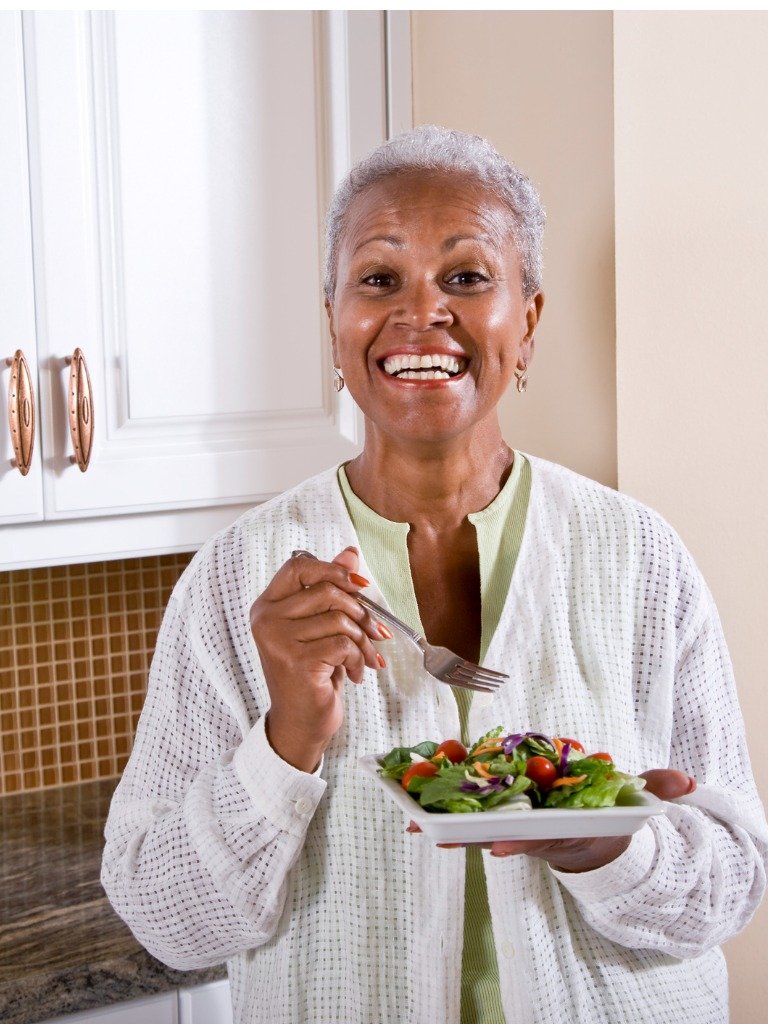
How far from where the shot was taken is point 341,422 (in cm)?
167

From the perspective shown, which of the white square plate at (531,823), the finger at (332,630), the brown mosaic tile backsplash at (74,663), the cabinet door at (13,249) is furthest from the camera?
the brown mosaic tile backsplash at (74,663)

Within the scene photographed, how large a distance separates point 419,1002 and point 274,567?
1.31 ft

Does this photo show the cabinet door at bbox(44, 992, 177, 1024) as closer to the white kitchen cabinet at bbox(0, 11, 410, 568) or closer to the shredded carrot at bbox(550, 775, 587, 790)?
the white kitchen cabinet at bbox(0, 11, 410, 568)

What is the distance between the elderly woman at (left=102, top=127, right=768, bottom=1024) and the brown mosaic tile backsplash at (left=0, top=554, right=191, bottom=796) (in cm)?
82

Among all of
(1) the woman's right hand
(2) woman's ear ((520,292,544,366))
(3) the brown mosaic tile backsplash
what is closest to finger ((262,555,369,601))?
(1) the woman's right hand

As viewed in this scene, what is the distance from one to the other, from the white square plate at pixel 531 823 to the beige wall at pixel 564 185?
2.25ft

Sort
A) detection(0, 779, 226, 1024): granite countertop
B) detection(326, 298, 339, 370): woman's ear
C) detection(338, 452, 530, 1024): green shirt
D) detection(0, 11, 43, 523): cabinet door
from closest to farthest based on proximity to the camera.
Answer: detection(338, 452, 530, 1024): green shirt
detection(326, 298, 339, 370): woman's ear
detection(0, 779, 226, 1024): granite countertop
detection(0, 11, 43, 523): cabinet door

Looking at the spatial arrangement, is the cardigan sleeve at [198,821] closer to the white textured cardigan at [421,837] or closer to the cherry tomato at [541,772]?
the white textured cardigan at [421,837]

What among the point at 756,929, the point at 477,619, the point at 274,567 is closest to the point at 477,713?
the point at 477,619

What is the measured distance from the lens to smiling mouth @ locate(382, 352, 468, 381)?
3.32 feet

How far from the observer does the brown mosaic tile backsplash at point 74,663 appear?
1.83 m

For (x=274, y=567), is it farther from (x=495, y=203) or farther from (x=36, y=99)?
(x=36, y=99)

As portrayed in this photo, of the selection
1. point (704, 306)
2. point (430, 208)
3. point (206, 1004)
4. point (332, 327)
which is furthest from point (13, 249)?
point (206, 1004)

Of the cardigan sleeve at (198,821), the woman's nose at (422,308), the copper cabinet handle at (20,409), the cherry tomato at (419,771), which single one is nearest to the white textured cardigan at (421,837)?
the cardigan sleeve at (198,821)
